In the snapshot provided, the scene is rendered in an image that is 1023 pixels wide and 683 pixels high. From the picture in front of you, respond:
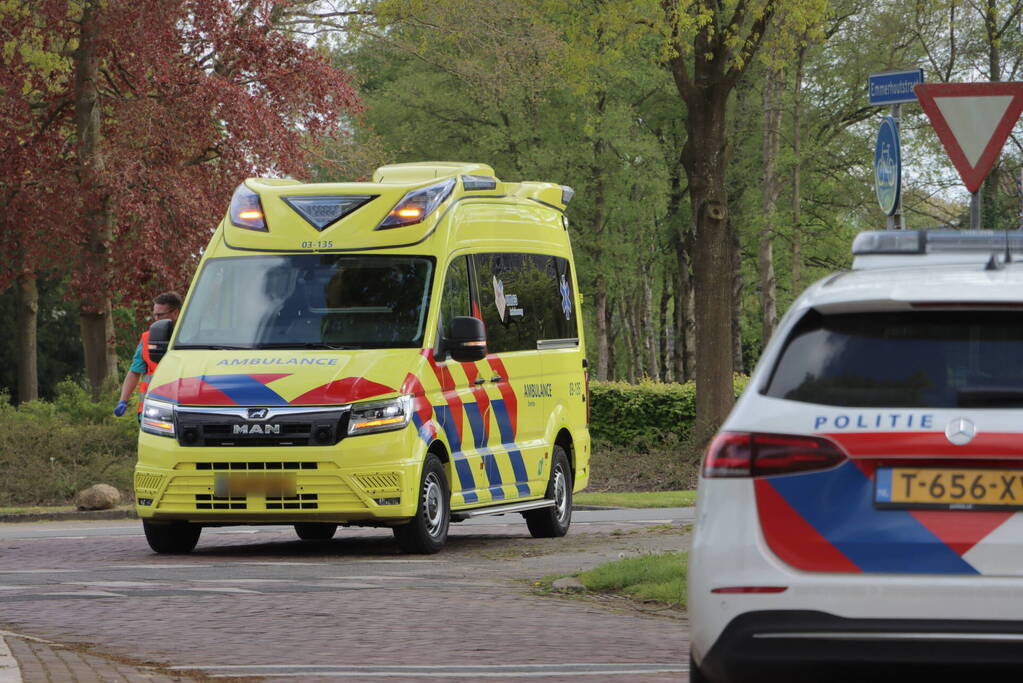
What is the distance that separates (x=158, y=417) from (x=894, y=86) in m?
5.56

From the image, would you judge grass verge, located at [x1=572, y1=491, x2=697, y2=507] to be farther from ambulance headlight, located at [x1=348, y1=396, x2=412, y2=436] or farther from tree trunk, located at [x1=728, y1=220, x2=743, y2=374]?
tree trunk, located at [x1=728, y1=220, x2=743, y2=374]

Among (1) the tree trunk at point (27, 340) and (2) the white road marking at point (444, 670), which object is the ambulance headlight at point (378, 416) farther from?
(1) the tree trunk at point (27, 340)

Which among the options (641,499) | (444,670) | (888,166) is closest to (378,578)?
(444,670)

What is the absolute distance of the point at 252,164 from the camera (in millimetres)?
28000

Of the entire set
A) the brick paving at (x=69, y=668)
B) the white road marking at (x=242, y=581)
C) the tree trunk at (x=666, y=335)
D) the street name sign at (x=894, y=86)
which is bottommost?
the tree trunk at (x=666, y=335)

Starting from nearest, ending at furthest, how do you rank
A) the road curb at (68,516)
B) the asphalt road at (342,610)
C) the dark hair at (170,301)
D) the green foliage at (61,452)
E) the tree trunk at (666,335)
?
1. the asphalt road at (342,610)
2. the dark hair at (170,301)
3. the road curb at (68,516)
4. the green foliage at (61,452)
5. the tree trunk at (666,335)

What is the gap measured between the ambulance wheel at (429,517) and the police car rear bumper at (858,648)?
316 inches

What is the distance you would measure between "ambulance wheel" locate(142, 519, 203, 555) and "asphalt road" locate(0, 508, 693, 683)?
180 mm

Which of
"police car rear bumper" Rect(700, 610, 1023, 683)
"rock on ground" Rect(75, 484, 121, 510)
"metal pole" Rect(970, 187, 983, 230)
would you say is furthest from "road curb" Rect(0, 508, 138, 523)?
"police car rear bumper" Rect(700, 610, 1023, 683)

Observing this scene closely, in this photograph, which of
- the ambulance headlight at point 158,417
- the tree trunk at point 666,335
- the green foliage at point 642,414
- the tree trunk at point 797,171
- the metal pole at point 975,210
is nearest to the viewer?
the metal pole at point 975,210

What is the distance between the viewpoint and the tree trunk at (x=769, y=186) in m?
46.3

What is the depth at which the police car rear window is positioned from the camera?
5.53 m

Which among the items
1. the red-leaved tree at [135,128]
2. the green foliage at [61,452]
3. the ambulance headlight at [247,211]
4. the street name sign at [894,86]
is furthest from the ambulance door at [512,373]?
the red-leaved tree at [135,128]

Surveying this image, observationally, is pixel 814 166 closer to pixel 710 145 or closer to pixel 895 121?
pixel 710 145
